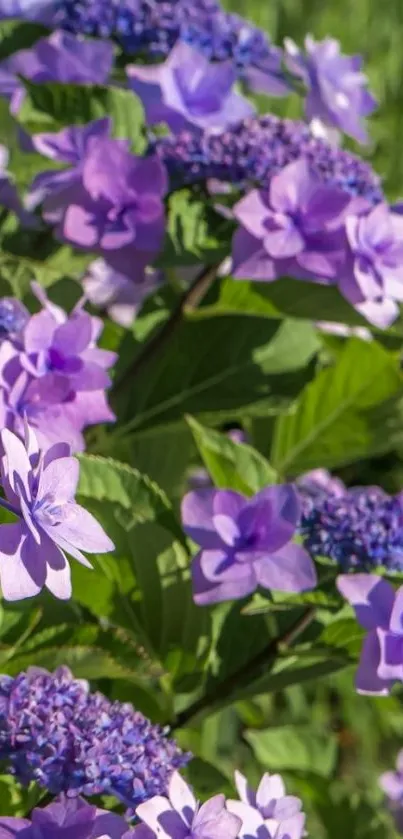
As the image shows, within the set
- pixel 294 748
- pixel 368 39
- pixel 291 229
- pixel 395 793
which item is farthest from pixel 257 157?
pixel 368 39

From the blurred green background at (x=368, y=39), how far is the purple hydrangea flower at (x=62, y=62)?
115cm

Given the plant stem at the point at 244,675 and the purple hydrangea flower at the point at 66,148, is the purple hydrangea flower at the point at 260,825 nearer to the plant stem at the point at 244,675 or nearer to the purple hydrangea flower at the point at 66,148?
the plant stem at the point at 244,675

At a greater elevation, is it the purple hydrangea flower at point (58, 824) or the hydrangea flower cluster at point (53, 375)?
the hydrangea flower cluster at point (53, 375)

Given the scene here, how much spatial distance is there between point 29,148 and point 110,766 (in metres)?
0.60

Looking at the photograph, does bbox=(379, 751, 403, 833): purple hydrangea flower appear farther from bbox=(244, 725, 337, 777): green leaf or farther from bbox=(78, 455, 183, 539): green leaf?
bbox=(78, 455, 183, 539): green leaf

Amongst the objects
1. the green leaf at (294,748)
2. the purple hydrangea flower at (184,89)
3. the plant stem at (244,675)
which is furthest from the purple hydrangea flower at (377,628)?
the green leaf at (294,748)

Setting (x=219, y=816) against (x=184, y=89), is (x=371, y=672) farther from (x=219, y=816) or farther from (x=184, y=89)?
(x=184, y=89)

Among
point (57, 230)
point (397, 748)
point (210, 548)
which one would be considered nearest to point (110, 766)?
point (210, 548)

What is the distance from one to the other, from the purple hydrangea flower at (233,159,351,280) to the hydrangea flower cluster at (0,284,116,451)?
161mm

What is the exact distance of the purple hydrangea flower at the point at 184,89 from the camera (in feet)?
2.94

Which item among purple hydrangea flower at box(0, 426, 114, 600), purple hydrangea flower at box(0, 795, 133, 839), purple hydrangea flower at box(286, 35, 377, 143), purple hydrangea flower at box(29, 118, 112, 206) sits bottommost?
purple hydrangea flower at box(0, 795, 133, 839)

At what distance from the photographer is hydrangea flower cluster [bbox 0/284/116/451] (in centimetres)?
65

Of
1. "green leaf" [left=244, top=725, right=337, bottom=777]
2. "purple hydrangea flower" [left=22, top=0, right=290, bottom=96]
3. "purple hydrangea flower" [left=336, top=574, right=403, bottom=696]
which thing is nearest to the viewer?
"purple hydrangea flower" [left=336, top=574, right=403, bottom=696]

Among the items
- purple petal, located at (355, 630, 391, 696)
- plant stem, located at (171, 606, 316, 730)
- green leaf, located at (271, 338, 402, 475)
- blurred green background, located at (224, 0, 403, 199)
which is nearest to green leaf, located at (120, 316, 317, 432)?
green leaf, located at (271, 338, 402, 475)
